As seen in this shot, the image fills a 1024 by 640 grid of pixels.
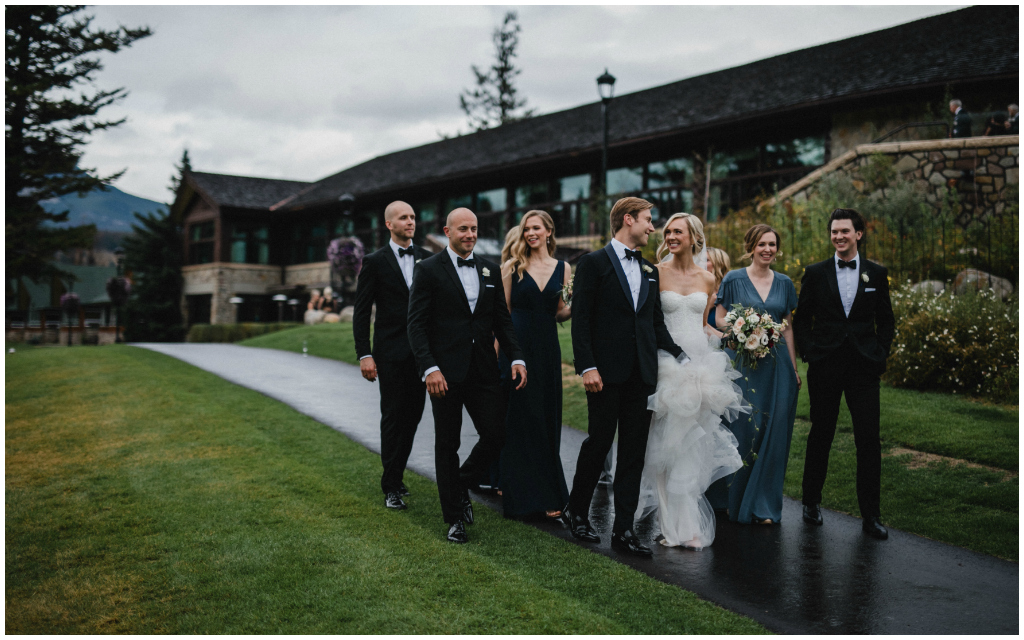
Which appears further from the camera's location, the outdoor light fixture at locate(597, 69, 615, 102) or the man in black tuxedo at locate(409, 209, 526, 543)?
the outdoor light fixture at locate(597, 69, 615, 102)

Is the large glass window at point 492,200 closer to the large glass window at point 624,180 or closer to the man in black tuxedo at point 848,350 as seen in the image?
the large glass window at point 624,180

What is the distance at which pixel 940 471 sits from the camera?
6.69m

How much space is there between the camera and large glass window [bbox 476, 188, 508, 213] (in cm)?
3041

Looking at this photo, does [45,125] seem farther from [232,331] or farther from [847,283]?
[847,283]

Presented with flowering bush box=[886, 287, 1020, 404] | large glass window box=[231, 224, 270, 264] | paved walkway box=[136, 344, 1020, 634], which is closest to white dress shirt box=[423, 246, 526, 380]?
paved walkway box=[136, 344, 1020, 634]

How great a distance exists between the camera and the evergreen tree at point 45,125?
2100 cm

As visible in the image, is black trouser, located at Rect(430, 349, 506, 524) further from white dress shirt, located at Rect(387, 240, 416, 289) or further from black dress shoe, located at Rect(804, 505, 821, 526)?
black dress shoe, located at Rect(804, 505, 821, 526)

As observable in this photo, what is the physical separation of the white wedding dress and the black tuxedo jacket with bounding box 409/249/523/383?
3.58 feet

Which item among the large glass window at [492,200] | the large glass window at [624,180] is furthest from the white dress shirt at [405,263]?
the large glass window at [492,200]

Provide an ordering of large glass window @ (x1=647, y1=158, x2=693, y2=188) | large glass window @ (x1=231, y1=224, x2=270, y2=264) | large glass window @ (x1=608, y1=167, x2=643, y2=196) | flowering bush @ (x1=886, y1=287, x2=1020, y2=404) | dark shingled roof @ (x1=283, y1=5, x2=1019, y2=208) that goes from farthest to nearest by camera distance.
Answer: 1. large glass window @ (x1=231, y1=224, x2=270, y2=264)
2. large glass window @ (x1=608, y1=167, x2=643, y2=196)
3. large glass window @ (x1=647, y1=158, x2=693, y2=188)
4. dark shingled roof @ (x1=283, y1=5, x2=1019, y2=208)
5. flowering bush @ (x1=886, y1=287, x2=1020, y2=404)

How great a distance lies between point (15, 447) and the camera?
802cm

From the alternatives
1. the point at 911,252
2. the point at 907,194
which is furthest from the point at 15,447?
the point at 907,194

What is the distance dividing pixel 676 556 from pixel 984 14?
22.4 metres

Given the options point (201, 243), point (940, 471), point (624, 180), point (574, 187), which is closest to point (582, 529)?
point (940, 471)
